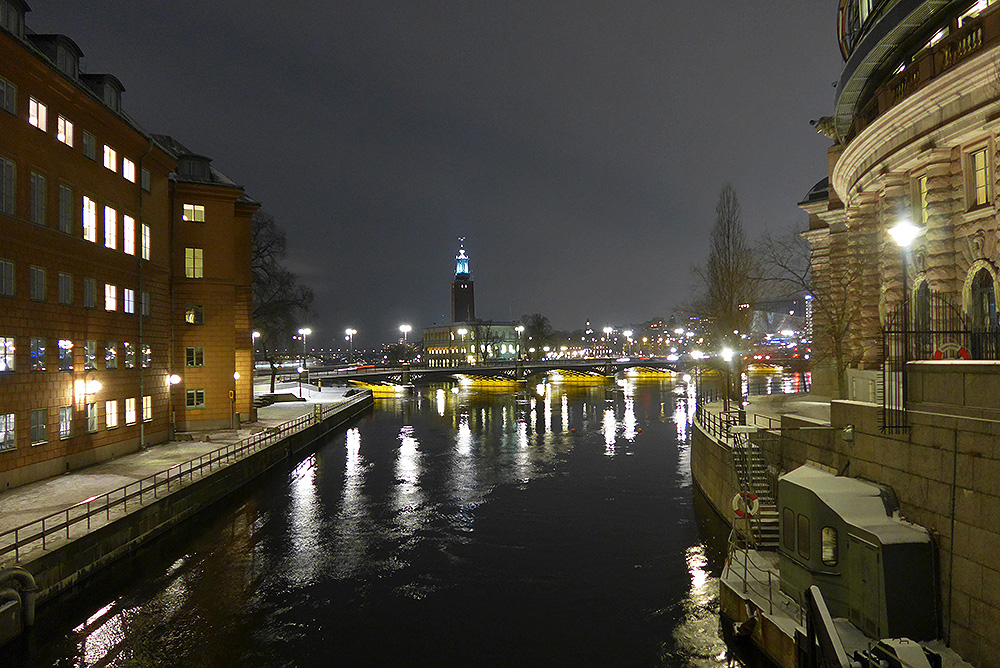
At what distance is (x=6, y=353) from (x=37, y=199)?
251 inches

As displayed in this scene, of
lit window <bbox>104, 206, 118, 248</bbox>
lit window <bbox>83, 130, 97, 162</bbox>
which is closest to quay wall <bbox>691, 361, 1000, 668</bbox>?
lit window <bbox>104, 206, 118, 248</bbox>

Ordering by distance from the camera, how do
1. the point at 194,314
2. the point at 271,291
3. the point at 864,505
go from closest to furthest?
the point at 864,505
the point at 194,314
the point at 271,291

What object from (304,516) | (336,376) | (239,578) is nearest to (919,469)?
(239,578)

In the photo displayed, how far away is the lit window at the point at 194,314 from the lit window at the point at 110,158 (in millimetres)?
9838

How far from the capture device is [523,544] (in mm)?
22906

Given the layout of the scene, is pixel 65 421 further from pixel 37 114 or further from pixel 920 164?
pixel 920 164

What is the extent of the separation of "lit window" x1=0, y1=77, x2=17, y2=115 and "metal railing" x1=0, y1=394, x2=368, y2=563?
14421 mm

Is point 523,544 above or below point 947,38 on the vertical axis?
below

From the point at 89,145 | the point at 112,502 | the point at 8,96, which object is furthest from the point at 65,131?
the point at 112,502

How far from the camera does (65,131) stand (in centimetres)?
2658

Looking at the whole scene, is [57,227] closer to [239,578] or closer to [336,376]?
[239,578]

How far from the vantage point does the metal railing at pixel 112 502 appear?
651 inches

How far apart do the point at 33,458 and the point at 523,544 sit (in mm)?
18922

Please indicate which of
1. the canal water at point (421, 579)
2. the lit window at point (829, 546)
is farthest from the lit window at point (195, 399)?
the lit window at point (829, 546)
